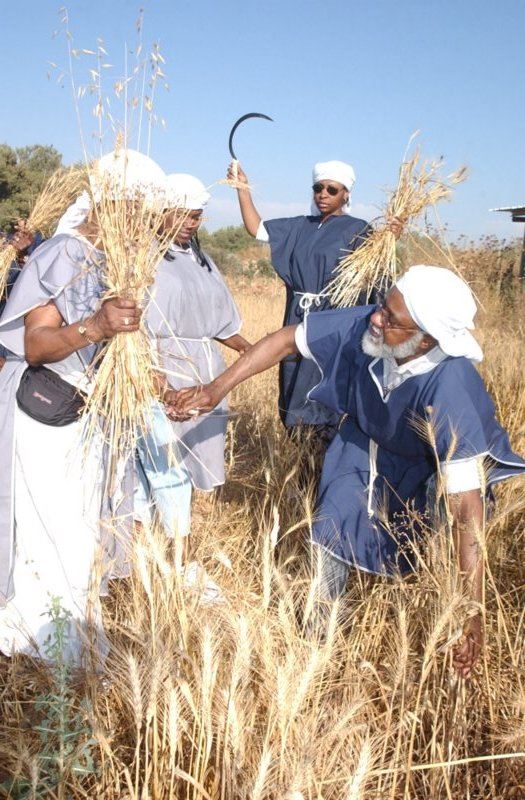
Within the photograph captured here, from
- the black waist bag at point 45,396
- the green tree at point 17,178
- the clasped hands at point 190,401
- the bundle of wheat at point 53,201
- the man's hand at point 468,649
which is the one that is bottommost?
the man's hand at point 468,649

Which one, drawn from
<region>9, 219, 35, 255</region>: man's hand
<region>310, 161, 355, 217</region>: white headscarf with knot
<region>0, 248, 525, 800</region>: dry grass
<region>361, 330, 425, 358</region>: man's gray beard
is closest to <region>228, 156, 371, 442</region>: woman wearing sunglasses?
<region>310, 161, 355, 217</region>: white headscarf with knot

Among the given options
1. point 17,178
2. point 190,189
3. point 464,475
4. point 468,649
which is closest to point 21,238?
point 190,189

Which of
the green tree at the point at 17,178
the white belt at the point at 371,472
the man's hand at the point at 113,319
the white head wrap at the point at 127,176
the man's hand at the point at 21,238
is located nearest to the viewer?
the man's hand at the point at 113,319

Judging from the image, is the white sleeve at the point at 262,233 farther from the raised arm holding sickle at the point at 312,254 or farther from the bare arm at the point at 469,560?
the bare arm at the point at 469,560

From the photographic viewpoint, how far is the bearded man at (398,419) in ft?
7.63

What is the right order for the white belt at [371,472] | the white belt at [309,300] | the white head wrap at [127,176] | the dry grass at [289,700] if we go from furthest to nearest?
the white belt at [309,300] → the white belt at [371,472] → the white head wrap at [127,176] → the dry grass at [289,700]

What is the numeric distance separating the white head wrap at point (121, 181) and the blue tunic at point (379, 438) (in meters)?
0.73

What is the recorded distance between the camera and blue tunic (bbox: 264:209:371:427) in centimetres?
405

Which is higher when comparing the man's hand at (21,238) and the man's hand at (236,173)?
the man's hand at (236,173)

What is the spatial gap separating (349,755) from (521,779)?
523mm

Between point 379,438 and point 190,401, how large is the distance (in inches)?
26.2

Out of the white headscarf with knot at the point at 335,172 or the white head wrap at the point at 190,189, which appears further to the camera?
the white headscarf with knot at the point at 335,172

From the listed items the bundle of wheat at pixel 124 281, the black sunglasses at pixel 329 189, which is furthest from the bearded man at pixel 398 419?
the black sunglasses at pixel 329 189

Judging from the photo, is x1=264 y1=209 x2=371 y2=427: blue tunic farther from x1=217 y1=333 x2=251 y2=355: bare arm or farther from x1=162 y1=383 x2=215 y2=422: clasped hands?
x1=162 y1=383 x2=215 y2=422: clasped hands
